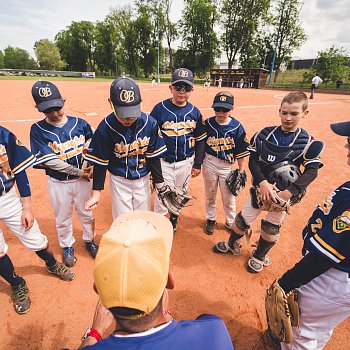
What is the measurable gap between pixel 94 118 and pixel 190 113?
854 centimetres

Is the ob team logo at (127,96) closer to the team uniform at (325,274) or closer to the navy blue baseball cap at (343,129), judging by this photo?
the navy blue baseball cap at (343,129)

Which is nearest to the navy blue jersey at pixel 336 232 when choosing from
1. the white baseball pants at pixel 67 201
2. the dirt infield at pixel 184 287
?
the dirt infield at pixel 184 287

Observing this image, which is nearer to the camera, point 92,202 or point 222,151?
point 92,202

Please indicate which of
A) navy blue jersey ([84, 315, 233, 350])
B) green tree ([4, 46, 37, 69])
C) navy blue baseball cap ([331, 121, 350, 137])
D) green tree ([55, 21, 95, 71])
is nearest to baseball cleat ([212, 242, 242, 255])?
navy blue baseball cap ([331, 121, 350, 137])

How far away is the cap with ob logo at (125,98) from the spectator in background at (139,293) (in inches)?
62.7

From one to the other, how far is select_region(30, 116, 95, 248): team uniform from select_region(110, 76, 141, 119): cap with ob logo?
0.97 meters

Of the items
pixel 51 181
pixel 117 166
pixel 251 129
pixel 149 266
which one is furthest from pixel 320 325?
pixel 251 129

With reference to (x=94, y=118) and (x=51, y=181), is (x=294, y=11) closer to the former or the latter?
(x=94, y=118)

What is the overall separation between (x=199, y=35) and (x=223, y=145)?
60.8 m

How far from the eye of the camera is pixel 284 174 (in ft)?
8.91

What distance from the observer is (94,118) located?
35.9ft

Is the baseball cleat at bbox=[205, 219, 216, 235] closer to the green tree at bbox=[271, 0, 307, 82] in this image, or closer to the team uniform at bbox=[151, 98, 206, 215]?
the team uniform at bbox=[151, 98, 206, 215]

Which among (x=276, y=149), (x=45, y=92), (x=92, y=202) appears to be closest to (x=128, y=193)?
(x=92, y=202)

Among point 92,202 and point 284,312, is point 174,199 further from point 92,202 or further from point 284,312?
point 284,312
